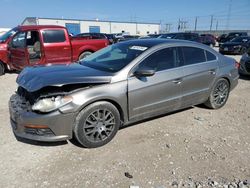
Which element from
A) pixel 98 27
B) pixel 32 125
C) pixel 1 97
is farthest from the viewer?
pixel 98 27

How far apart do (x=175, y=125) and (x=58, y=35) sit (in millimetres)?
6058

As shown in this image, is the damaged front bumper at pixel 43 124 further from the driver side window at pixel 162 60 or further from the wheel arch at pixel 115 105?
the driver side window at pixel 162 60

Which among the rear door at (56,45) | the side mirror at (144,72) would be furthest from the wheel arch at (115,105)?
the rear door at (56,45)

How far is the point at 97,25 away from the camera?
57.0 meters

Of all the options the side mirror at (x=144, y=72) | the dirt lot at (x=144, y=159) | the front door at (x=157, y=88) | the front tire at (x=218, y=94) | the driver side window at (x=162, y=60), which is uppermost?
the driver side window at (x=162, y=60)

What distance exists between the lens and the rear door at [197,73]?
15.7 feet

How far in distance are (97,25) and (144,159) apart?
56.4 m

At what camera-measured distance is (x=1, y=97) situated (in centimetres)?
653

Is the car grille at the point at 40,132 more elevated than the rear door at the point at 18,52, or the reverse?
the rear door at the point at 18,52

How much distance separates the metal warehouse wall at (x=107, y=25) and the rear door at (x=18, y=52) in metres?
36.7

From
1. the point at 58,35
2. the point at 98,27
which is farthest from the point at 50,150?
the point at 98,27

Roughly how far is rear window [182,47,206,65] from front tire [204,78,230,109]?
0.72m

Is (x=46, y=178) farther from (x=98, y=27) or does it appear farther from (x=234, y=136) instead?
(x=98, y=27)

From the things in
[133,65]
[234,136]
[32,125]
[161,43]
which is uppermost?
[161,43]
